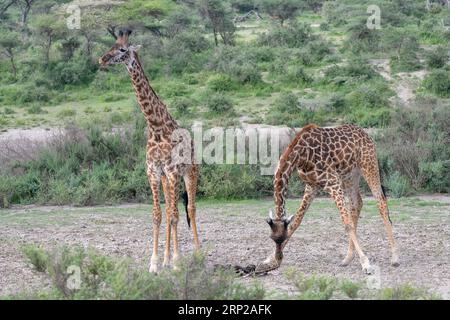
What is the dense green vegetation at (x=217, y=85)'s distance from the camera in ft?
49.2

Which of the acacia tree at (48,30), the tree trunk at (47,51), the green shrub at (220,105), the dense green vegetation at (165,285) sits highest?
the acacia tree at (48,30)

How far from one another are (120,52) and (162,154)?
1.20 metres

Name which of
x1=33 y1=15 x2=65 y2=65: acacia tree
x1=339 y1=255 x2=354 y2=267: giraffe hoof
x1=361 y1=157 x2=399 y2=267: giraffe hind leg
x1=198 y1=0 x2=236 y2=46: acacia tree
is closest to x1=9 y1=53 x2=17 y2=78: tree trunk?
x1=33 y1=15 x2=65 y2=65: acacia tree

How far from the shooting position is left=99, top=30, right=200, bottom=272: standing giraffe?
31.1 feet

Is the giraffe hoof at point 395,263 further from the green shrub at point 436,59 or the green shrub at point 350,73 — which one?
the green shrub at point 436,59

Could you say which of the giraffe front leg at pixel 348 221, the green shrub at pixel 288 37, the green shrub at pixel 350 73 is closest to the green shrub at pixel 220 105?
the green shrub at pixel 350 73

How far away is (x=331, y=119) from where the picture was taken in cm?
2025

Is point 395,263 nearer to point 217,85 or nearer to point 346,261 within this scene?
point 346,261

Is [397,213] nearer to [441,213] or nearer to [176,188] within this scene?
[441,213]

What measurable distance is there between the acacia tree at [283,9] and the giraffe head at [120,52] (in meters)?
25.5

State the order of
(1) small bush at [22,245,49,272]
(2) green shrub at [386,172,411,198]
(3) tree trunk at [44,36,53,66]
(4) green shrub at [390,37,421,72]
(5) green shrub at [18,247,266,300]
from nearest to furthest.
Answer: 1. (5) green shrub at [18,247,266,300]
2. (1) small bush at [22,245,49,272]
3. (2) green shrub at [386,172,411,198]
4. (4) green shrub at [390,37,421,72]
5. (3) tree trunk at [44,36,53,66]

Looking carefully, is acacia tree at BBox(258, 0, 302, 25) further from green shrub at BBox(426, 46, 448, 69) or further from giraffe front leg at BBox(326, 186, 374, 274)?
giraffe front leg at BBox(326, 186, 374, 274)

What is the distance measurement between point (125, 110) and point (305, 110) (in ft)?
14.7
